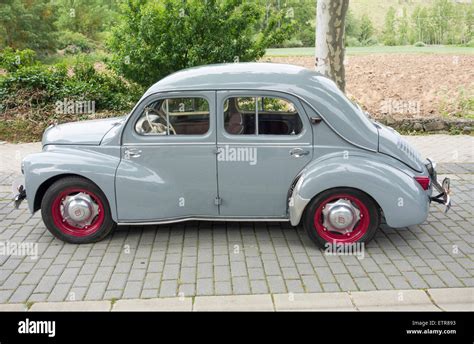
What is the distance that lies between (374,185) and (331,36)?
5.55 metres

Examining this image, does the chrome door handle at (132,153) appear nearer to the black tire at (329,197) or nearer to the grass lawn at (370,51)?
the black tire at (329,197)

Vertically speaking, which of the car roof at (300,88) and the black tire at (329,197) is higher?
the car roof at (300,88)

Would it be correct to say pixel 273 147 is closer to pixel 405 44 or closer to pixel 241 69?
pixel 241 69

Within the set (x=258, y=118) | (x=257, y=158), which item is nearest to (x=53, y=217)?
(x=257, y=158)

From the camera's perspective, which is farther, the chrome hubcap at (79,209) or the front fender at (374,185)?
the chrome hubcap at (79,209)

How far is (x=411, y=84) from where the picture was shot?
16.5 metres

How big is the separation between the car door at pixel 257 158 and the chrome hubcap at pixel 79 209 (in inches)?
55.7

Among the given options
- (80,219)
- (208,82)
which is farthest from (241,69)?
(80,219)

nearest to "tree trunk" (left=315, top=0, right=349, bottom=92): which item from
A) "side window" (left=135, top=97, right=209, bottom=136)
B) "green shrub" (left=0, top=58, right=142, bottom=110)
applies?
"green shrub" (left=0, top=58, right=142, bottom=110)

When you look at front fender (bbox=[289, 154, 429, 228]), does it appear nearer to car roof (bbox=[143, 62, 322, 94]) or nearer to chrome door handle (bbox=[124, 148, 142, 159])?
car roof (bbox=[143, 62, 322, 94])

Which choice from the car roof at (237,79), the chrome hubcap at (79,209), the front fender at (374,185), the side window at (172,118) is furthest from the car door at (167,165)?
the front fender at (374,185)

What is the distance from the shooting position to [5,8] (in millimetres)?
23109

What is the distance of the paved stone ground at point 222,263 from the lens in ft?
15.0

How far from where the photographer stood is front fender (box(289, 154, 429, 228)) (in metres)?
5.02
